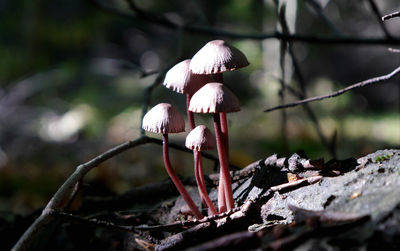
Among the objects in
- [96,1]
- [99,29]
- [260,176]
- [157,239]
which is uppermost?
[99,29]

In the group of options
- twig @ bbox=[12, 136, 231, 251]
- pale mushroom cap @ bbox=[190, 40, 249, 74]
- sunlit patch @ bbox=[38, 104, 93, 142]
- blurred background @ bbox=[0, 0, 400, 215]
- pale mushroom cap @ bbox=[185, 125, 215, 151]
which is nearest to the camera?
twig @ bbox=[12, 136, 231, 251]

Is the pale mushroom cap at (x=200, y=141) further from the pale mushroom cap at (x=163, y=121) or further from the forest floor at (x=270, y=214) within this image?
the forest floor at (x=270, y=214)

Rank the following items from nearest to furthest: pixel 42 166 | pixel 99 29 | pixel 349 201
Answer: pixel 349 201 < pixel 42 166 < pixel 99 29

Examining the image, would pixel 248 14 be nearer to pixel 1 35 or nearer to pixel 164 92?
pixel 164 92

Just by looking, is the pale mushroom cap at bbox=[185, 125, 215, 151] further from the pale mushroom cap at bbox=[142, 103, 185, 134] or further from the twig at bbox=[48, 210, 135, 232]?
the twig at bbox=[48, 210, 135, 232]

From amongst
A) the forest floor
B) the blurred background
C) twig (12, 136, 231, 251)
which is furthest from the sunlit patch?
twig (12, 136, 231, 251)

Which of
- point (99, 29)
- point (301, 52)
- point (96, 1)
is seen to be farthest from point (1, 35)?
point (96, 1)

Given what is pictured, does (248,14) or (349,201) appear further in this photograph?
(248,14)
